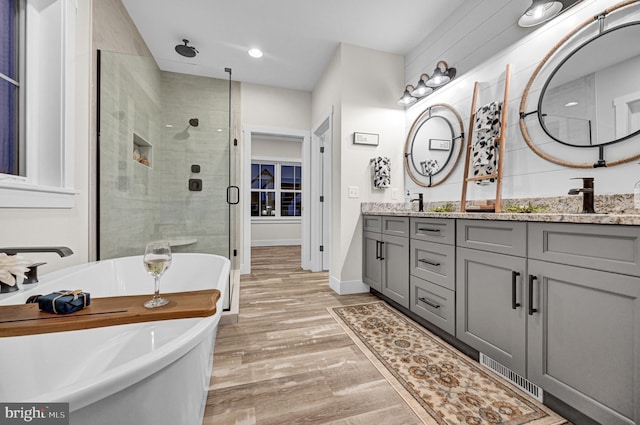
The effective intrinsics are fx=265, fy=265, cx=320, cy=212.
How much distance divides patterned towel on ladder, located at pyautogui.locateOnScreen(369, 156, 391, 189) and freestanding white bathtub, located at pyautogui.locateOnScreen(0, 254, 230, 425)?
2158 mm

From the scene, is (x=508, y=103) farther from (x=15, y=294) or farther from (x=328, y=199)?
(x=15, y=294)

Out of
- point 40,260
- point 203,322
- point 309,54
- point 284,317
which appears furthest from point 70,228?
point 309,54

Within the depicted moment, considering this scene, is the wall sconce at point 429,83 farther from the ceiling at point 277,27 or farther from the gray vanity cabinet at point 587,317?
the gray vanity cabinet at point 587,317

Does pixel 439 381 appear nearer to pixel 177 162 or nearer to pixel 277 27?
pixel 177 162

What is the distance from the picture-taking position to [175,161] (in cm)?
269

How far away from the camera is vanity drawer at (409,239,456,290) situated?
1782mm

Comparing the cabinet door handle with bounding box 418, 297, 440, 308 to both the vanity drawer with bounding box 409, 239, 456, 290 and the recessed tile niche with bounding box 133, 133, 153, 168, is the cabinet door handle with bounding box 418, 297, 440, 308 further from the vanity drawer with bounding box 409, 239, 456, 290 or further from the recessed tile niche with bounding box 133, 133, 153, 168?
the recessed tile niche with bounding box 133, 133, 153, 168

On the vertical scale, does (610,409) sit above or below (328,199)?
below

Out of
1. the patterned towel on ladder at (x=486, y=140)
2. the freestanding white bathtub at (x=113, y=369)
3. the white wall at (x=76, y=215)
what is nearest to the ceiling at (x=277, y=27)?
the white wall at (x=76, y=215)

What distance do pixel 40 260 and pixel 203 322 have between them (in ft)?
3.77

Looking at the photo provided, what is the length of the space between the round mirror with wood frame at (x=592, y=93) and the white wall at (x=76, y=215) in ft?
9.48

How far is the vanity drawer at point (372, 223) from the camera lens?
268cm

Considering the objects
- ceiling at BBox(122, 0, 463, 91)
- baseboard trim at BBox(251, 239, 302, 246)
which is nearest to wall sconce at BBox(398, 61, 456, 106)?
ceiling at BBox(122, 0, 463, 91)

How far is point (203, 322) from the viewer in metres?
0.77
